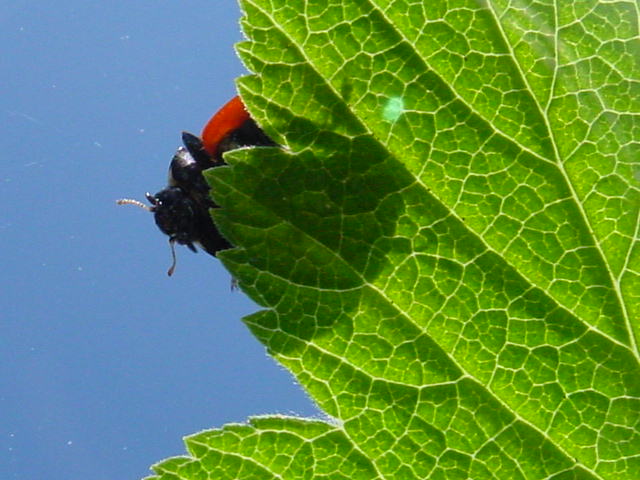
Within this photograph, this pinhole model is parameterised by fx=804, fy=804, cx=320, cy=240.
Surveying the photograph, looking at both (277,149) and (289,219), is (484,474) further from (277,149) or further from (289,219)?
(277,149)

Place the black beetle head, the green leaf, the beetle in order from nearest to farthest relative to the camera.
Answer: the green leaf
the beetle
the black beetle head

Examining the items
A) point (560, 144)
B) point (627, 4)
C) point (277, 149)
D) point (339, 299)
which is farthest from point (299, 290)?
point (627, 4)

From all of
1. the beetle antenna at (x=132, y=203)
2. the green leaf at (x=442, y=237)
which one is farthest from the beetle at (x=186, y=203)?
the green leaf at (x=442, y=237)

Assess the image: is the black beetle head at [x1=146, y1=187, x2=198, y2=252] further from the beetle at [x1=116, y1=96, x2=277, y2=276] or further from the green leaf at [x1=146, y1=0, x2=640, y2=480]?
Answer: the green leaf at [x1=146, y1=0, x2=640, y2=480]

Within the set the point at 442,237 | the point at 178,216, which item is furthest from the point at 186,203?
the point at 442,237

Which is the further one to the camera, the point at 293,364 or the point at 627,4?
the point at 293,364

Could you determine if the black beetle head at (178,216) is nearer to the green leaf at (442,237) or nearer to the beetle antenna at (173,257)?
the beetle antenna at (173,257)

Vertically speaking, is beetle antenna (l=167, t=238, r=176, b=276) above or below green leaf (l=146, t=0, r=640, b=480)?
above

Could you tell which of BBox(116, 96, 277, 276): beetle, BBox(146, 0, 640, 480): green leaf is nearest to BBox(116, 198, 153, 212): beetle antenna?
BBox(116, 96, 277, 276): beetle
